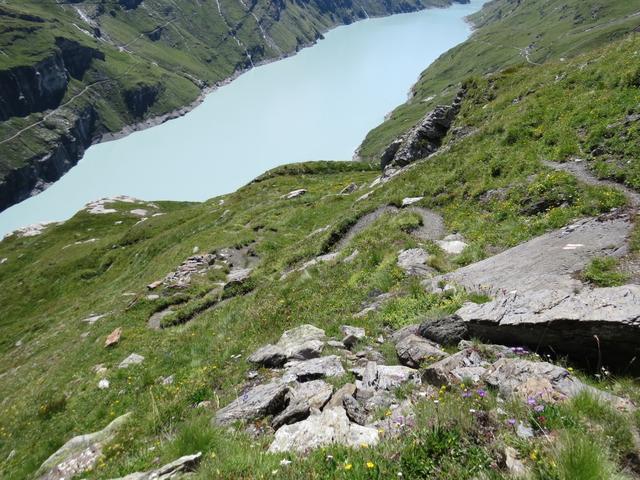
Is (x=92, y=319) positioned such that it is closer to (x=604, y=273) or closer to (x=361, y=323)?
(x=361, y=323)

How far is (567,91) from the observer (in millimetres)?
25891

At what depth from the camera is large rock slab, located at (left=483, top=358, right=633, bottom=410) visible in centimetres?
653

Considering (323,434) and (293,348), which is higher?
(323,434)

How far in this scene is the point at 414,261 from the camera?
55.8 ft

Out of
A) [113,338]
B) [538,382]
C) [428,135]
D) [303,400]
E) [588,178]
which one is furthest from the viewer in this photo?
[428,135]

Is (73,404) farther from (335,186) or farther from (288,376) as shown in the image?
(335,186)

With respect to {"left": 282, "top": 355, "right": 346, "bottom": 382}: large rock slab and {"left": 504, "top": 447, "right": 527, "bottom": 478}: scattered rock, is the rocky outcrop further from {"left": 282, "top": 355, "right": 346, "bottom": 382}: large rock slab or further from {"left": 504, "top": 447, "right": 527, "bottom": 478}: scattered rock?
{"left": 504, "top": 447, "right": 527, "bottom": 478}: scattered rock

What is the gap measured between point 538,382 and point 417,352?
3366 mm

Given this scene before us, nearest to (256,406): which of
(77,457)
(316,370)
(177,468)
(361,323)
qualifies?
(316,370)

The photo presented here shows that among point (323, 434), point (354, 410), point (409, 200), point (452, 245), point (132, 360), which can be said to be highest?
point (323, 434)

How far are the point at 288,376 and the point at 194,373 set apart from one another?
501 centimetres

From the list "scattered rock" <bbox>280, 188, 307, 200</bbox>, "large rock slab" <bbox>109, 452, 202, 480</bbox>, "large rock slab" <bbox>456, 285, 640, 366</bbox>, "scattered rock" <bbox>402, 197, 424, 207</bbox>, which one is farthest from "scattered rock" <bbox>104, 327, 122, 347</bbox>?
"scattered rock" <bbox>280, 188, 307, 200</bbox>

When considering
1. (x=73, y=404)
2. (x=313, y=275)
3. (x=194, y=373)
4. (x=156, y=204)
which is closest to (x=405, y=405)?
(x=194, y=373)

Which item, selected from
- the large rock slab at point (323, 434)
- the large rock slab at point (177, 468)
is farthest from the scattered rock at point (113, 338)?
the large rock slab at point (323, 434)
